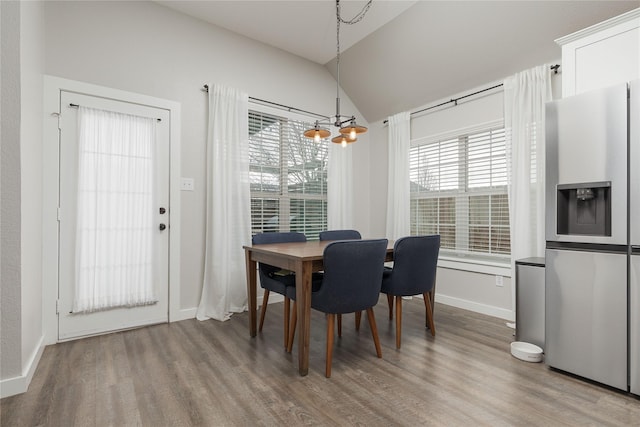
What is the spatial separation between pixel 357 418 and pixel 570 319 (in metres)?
1.49

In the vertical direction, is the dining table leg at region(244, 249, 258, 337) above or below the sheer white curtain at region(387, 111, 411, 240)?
below

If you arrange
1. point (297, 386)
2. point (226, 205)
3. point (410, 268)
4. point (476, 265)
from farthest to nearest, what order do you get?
point (476, 265)
point (226, 205)
point (410, 268)
point (297, 386)

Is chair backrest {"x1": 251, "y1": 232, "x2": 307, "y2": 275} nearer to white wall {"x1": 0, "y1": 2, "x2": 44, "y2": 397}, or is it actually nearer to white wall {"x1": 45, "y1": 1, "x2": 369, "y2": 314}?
white wall {"x1": 45, "y1": 1, "x2": 369, "y2": 314}

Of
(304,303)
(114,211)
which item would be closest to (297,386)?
(304,303)

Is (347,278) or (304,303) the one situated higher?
(347,278)

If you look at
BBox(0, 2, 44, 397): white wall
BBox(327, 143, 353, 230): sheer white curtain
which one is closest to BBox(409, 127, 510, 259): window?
BBox(327, 143, 353, 230): sheer white curtain

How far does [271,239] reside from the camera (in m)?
3.08

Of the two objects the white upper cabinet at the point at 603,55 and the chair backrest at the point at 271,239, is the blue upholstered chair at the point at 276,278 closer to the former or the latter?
the chair backrest at the point at 271,239

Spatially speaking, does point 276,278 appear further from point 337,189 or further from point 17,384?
point 337,189

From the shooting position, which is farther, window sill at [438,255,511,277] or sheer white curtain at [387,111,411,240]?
sheer white curtain at [387,111,411,240]

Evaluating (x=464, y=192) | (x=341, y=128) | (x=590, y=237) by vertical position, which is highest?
(x=341, y=128)

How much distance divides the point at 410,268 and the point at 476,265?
1395 mm

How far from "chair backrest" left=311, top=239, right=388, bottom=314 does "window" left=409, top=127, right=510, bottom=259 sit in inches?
74.1

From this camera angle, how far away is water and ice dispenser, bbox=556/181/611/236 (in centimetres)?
190
